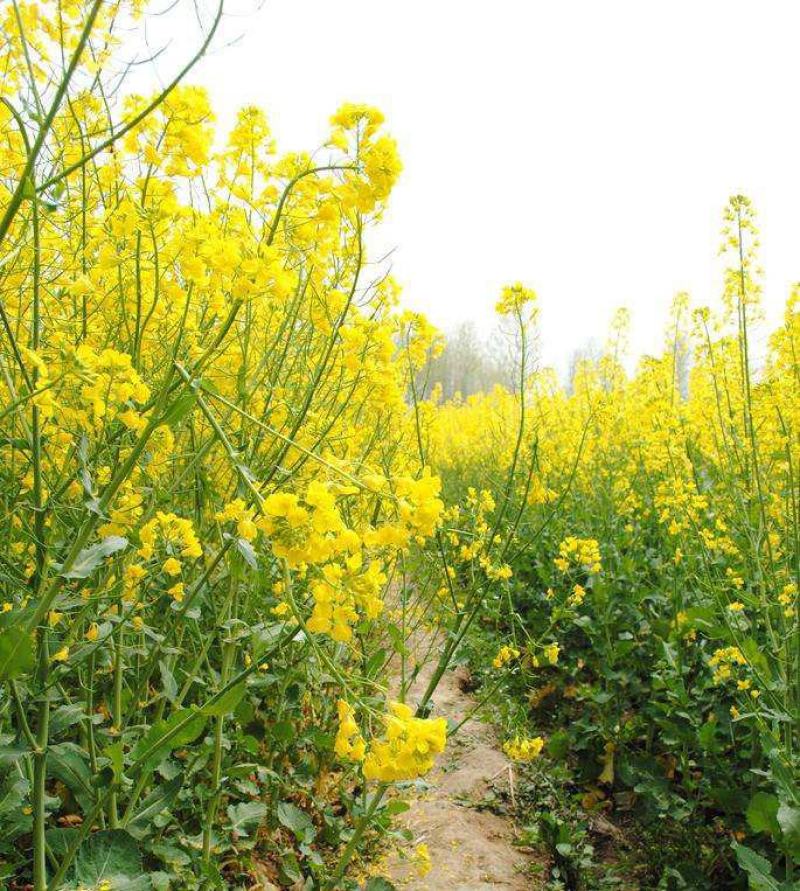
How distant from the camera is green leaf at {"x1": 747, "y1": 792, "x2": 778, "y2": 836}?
7.54 feet

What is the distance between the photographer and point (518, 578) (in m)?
5.12

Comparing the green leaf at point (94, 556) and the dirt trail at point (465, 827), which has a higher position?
the green leaf at point (94, 556)

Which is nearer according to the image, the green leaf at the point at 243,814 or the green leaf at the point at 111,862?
the green leaf at the point at 111,862

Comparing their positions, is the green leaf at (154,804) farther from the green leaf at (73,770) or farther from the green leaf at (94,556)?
the green leaf at (94,556)

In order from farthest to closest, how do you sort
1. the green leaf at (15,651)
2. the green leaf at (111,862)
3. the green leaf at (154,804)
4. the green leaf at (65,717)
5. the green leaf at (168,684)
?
the green leaf at (168,684) → the green leaf at (154,804) → the green leaf at (65,717) → the green leaf at (111,862) → the green leaf at (15,651)

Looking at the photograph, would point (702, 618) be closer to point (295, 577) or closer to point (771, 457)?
point (771, 457)

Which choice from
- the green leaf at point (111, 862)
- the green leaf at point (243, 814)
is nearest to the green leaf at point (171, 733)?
the green leaf at point (111, 862)

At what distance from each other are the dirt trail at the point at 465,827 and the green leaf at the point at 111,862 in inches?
43.9

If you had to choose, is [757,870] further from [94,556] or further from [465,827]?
[94,556]

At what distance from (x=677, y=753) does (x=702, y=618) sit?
0.60 meters

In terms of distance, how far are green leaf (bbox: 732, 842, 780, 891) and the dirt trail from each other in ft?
2.74

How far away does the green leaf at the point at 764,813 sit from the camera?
2.30 meters

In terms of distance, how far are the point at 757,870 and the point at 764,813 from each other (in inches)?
8.8

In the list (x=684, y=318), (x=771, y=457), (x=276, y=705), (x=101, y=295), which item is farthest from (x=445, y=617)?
(x=684, y=318)
